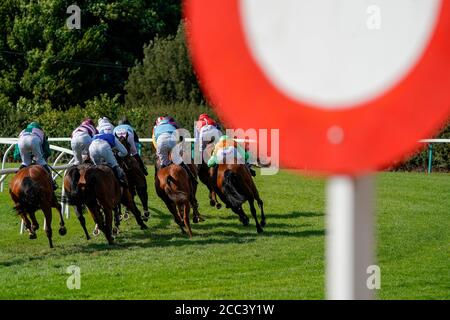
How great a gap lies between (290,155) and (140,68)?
42742 mm

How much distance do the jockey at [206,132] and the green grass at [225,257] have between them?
4.81ft

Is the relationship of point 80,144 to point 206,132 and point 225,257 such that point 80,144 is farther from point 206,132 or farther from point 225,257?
point 225,257

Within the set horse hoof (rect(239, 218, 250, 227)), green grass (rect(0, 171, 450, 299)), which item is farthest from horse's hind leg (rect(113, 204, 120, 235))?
horse hoof (rect(239, 218, 250, 227))

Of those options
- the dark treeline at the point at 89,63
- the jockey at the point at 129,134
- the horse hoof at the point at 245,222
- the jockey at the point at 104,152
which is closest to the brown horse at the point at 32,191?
the jockey at the point at 104,152

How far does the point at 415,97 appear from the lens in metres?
0.93

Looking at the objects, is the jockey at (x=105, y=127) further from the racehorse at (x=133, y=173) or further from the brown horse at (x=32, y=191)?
the brown horse at (x=32, y=191)

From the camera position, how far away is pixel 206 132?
59.9 feet

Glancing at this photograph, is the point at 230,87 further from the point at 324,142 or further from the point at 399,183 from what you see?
the point at 399,183

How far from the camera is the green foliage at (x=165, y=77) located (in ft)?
137

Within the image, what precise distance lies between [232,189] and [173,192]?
3.35 feet

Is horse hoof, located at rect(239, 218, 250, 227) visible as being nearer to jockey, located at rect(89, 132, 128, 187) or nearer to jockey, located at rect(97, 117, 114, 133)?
jockey, located at rect(89, 132, 128, 187)

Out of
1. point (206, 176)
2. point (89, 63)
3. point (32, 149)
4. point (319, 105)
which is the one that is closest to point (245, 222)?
point (206, 176)

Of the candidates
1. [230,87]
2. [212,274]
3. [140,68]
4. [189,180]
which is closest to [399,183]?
[189,180]

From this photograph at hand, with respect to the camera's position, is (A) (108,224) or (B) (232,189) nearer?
(A) (108,224)
